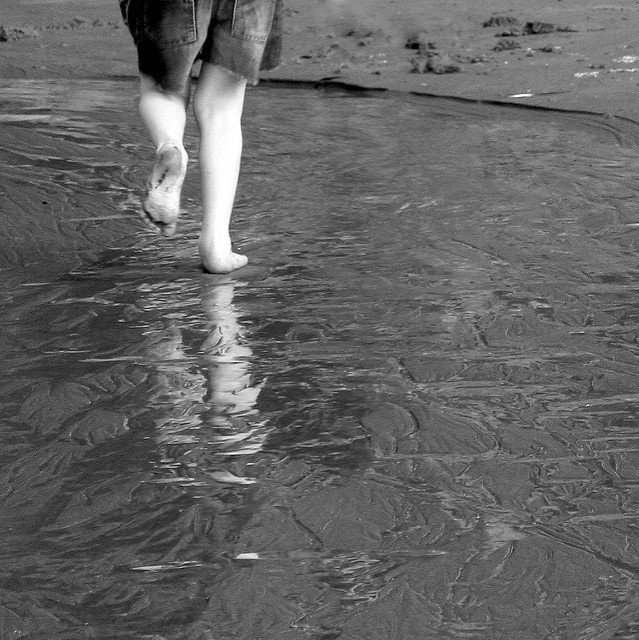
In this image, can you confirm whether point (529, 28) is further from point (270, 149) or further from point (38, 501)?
point (38, 501)

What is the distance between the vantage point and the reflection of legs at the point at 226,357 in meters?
2.68

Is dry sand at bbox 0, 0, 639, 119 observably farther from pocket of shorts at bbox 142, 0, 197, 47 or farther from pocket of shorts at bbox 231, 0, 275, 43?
pocket of shorts at bbox 142, 0, 197, 47

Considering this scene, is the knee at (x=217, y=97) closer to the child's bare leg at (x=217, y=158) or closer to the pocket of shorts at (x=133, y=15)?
the child's bare leg at (x=217, y=158)

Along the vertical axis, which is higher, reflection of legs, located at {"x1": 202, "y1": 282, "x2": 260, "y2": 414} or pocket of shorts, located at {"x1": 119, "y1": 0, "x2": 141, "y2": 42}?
pocket of shorts, located at {"x1": 119, "y1": 0, "x2": 141, "y2": 42}

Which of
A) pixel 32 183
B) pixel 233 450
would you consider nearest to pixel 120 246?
pixel 32 183

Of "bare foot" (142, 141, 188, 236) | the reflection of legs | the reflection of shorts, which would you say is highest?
the reflection of shorts

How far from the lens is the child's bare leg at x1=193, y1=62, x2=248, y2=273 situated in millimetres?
3561

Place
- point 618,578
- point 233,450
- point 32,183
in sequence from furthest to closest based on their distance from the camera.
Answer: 1. point 32,183
2. point 233,450
3. point 618,578

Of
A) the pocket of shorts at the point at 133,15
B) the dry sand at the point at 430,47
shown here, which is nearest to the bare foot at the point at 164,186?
the pocket of shorts at the point at 133,15

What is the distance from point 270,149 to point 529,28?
334cm

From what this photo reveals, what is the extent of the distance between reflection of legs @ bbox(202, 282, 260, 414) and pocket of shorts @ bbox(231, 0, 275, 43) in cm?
75

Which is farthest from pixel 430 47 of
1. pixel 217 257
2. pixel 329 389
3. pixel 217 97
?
pixel 329 389

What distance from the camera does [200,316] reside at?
323 centimetres

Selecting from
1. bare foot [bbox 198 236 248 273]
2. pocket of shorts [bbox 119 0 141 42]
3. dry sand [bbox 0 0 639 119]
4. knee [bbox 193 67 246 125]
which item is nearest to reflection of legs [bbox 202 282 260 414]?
bare foot [bbox 198 236 248 273]
